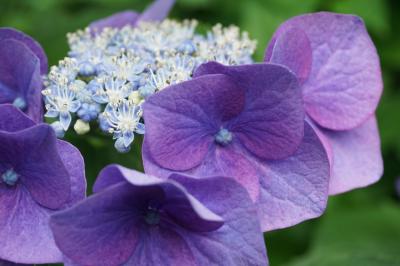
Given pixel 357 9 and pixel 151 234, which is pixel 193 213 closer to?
pixel 151 234

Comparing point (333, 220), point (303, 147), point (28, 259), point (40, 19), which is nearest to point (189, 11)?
point (40, 19)

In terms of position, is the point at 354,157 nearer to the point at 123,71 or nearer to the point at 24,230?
the point at 123,71

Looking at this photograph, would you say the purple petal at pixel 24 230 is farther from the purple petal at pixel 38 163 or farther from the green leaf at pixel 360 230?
the green leaf at pixel 360 230

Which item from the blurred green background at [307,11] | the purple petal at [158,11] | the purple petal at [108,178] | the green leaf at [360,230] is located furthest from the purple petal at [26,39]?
the green leaf at [360,230]

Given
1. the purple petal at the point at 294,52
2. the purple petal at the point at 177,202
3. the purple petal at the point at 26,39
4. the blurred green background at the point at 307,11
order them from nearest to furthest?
the purple petal at the point at 177,202 → the purple petal at the point at 294,52 → the purple petal at the point at 26,39 → the blurred green background at the point at 307,11

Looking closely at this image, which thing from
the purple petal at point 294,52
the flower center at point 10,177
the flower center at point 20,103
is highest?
the purple petal at point 294,52

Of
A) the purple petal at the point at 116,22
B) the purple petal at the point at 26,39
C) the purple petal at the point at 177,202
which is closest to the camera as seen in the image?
the purple petal at the point at 177,202

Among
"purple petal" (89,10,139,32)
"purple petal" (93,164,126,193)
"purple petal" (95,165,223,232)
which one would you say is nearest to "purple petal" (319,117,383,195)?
"purple petal" (95,165,223,232)
